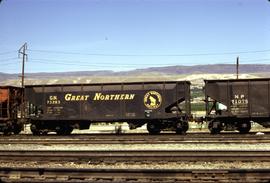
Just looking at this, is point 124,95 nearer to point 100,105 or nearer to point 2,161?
point 100,105

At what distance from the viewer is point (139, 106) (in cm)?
2427

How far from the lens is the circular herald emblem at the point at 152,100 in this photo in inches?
948

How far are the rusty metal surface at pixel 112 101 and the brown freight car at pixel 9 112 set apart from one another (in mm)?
1752

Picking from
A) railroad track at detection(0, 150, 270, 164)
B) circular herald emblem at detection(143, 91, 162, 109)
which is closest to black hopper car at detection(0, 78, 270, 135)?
circular herald emblem at detection(143, 91, 162, 109)

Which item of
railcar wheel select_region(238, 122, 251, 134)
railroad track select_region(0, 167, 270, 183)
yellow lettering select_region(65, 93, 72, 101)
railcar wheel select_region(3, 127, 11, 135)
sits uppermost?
yellow lettering select_region(65, 93, 72, 101)

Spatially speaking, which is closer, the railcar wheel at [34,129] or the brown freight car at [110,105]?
the brown freight car at [110,105]

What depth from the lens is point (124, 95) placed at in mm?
24484

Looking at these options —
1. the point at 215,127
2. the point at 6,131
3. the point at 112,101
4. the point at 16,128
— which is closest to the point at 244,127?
the point at 215,127

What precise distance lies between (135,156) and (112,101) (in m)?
11.8

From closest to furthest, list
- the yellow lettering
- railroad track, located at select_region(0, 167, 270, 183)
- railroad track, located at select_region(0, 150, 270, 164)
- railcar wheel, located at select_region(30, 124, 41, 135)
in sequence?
railroad track, located at select_region(0, 167, 270, 183)
railroad track, located at select_region(0, 150, 270, 164)
the yellow lettering
railcar wheel, located at select_region(30, 124, 41, 135)

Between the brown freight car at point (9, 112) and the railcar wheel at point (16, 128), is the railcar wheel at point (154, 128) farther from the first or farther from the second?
the railcar wheel at point (16, 128)

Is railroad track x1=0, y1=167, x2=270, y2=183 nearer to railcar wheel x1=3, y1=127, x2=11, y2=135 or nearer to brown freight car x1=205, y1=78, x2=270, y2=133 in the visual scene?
brown freight car x1=205, y1=78, x2=270, y2=133

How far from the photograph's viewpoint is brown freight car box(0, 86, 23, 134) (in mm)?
25625

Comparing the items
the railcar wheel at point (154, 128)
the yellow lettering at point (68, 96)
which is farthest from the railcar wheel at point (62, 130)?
the railcar wheel at point (154, 128)
